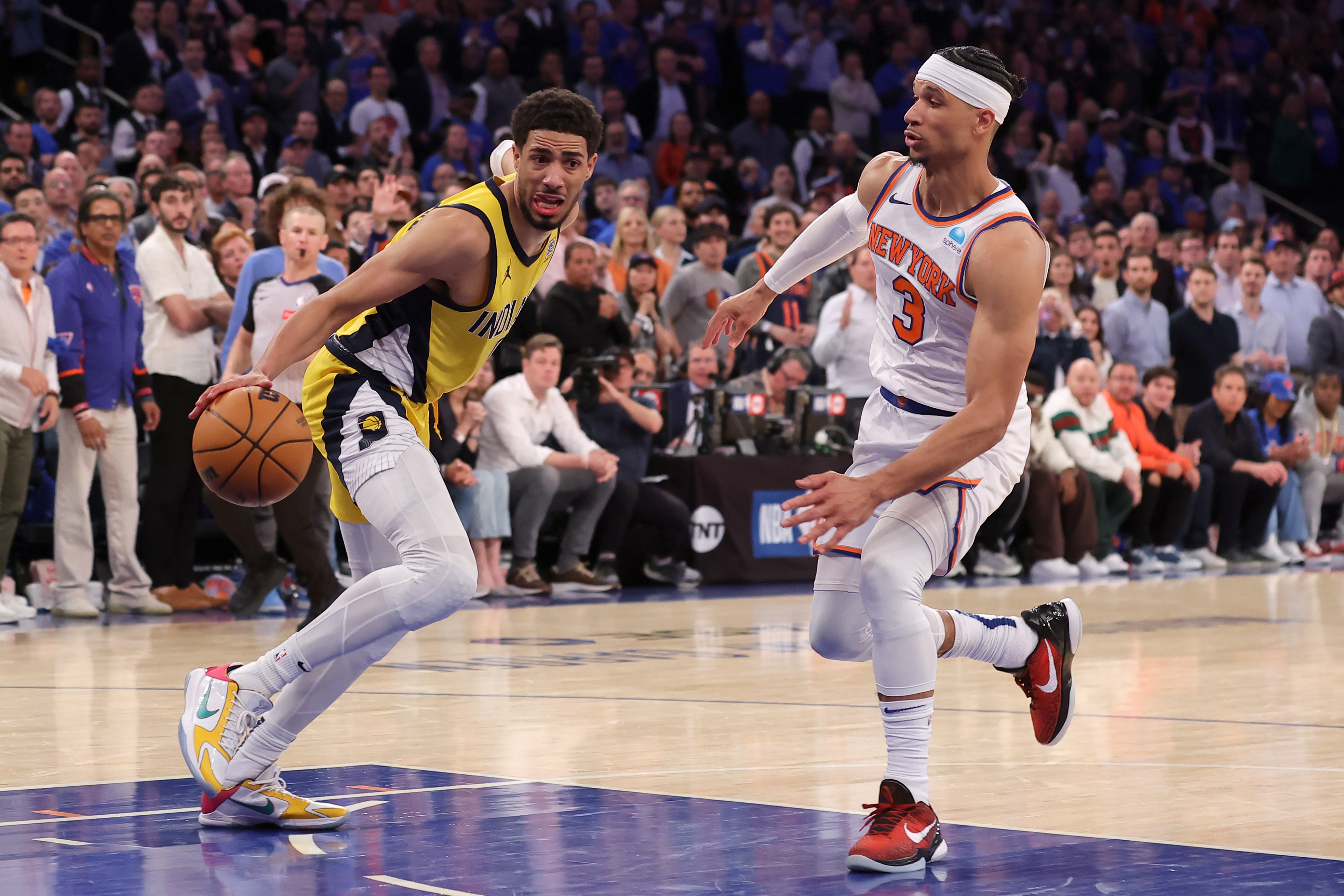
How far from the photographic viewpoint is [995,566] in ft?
43.5

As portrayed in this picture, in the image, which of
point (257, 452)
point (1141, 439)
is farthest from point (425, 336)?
point (1141, 439)

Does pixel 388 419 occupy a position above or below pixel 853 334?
below

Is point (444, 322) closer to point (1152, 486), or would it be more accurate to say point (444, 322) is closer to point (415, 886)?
point (415, 886)

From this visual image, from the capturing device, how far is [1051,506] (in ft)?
43.1

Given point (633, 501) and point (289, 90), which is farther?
point (289, 90)

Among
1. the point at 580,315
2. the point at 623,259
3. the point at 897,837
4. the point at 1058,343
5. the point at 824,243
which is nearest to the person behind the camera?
the point at 897,837

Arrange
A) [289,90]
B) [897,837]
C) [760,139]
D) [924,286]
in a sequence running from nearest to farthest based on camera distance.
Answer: [897,837] < [924,286] < [289,90] < [760,139]

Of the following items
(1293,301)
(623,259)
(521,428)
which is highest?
(623,259)

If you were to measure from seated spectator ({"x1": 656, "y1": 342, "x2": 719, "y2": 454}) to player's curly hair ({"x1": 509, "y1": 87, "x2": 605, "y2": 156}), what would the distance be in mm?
7298

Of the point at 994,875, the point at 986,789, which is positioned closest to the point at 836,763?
the point at 986,789

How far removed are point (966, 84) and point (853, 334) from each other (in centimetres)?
804

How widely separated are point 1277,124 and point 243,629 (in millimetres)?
16708

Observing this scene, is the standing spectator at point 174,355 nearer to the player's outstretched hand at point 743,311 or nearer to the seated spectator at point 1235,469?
the player's outstretched hand at point 743,311

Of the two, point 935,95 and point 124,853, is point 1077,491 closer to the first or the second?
point 935,95
